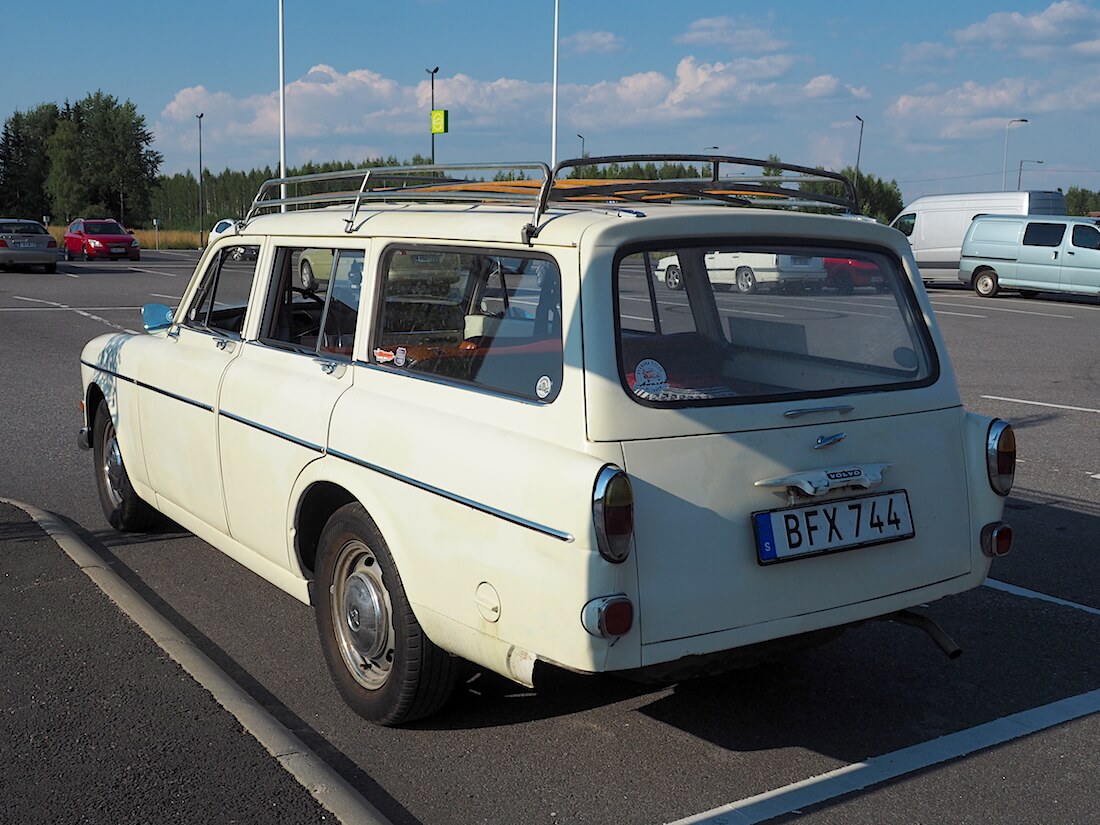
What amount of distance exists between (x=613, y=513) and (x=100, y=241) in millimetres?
42519

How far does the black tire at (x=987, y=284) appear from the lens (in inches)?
1110

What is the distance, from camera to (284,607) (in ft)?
17.2

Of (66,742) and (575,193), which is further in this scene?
(575,193)

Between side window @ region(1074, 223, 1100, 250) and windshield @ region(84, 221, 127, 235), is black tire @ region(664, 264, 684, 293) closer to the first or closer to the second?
side window @ region(1074, 223, 1100, 250)

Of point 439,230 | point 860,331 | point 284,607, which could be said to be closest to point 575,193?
point 439,230

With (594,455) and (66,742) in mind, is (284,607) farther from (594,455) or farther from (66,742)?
(594,455)

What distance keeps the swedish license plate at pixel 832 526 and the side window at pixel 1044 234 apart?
83.9 feet

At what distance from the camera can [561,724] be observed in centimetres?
403

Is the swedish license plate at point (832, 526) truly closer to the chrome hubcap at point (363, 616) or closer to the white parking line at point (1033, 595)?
the chrome hubcap at point (363, 616)

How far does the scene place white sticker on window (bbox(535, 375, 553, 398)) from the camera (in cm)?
343

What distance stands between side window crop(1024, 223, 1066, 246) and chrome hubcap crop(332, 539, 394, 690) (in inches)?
1027

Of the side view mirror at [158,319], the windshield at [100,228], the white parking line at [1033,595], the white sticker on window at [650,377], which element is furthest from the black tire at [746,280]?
the windshield at [100,228]

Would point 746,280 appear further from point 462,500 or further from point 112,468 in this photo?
point 112,468

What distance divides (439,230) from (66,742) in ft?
6.76
